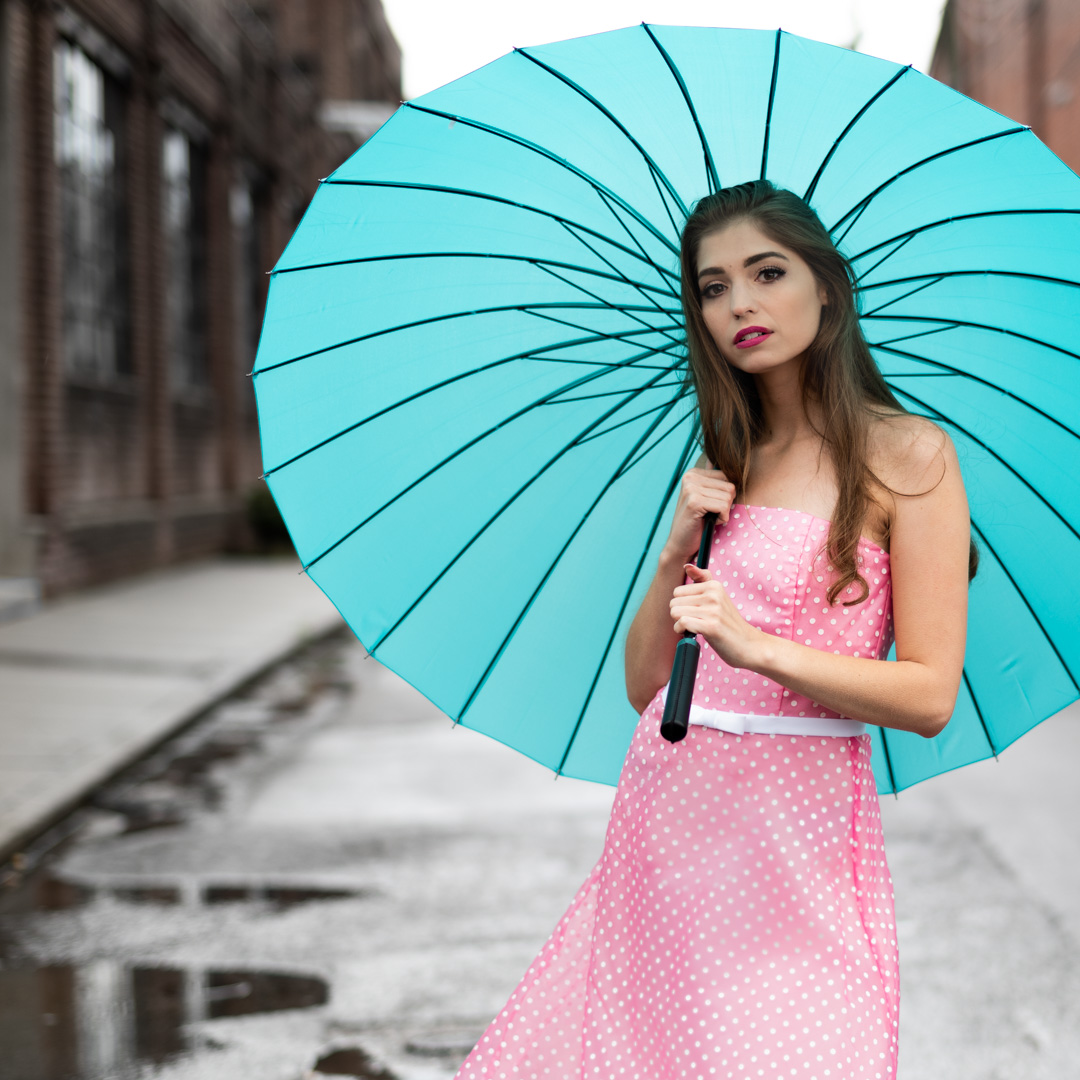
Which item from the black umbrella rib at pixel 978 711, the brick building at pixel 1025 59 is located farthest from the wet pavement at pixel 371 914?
the brick building at pixel 1025 59

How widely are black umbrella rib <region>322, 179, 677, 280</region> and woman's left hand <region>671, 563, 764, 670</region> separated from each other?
699 millimetres

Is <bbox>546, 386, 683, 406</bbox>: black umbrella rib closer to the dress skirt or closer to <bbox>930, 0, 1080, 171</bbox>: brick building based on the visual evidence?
the dress skirt

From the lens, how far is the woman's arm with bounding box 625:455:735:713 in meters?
1.98

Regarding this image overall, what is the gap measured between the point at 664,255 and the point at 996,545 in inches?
31.4

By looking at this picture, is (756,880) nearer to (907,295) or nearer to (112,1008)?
(907,295)

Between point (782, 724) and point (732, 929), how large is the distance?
0.99ft

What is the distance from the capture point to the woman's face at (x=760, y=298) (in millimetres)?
1883

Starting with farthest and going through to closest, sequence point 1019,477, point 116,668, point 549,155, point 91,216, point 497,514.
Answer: point 91,216 → point 116,668 → point 497,514 → point 1019,477 → point 549,155

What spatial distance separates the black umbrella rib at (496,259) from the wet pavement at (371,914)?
227cm

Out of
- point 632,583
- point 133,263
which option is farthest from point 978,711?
point 133,263

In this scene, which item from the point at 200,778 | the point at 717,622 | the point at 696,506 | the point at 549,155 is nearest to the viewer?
the point at 717,622

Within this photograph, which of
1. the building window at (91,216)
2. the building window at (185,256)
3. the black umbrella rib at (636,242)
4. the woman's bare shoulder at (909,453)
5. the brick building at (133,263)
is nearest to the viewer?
the woman's bare shoulder at (909,453)

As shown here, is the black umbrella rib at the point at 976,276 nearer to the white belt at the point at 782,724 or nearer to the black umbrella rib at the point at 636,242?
the black umbrella rib at the point at 636,242

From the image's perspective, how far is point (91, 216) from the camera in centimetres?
1556
